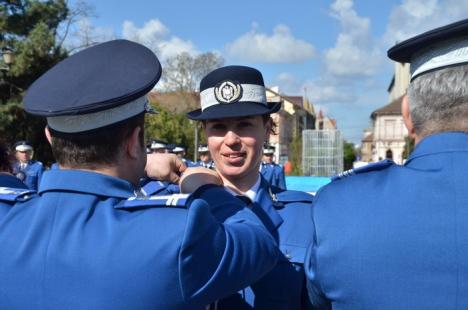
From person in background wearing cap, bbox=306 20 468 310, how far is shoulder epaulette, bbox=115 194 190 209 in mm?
437

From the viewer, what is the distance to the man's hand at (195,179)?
190 cm

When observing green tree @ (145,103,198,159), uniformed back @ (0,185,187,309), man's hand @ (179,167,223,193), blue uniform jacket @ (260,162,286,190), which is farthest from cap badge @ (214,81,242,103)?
green tree @ (145,103,198,159)

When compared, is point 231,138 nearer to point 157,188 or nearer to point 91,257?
point 157,188

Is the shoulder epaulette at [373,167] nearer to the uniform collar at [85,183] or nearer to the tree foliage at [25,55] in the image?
the uniform collar at [85,183]

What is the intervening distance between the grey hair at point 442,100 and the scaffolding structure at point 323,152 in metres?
23.8

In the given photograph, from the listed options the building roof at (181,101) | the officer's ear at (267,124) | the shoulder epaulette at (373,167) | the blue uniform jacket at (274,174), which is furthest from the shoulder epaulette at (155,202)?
the building roof at (181,101)

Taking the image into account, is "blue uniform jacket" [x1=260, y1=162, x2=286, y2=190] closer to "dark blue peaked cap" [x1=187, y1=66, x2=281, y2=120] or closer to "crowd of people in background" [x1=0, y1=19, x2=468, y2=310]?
"dark blue peaked cap" [x1=187, y1=66, x2=281, y2=120]

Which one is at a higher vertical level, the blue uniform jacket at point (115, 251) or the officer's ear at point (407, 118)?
the officer's ear at point (407, 118)

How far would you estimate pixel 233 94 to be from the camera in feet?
8.49

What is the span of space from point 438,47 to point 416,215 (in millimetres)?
528

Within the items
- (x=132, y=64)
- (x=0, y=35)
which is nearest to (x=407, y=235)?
(x=132, y=64)

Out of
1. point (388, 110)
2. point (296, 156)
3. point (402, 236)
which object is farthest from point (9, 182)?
point (388, 110)

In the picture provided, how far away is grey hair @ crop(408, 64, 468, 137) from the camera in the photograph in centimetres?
163

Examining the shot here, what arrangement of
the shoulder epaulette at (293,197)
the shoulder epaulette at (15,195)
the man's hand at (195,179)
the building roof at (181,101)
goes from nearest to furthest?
the shoulder epaulette at (15,195) < the man's hand at (195,179) < the shoulder epaulette at (293,197) < the building roof at (181,101)
